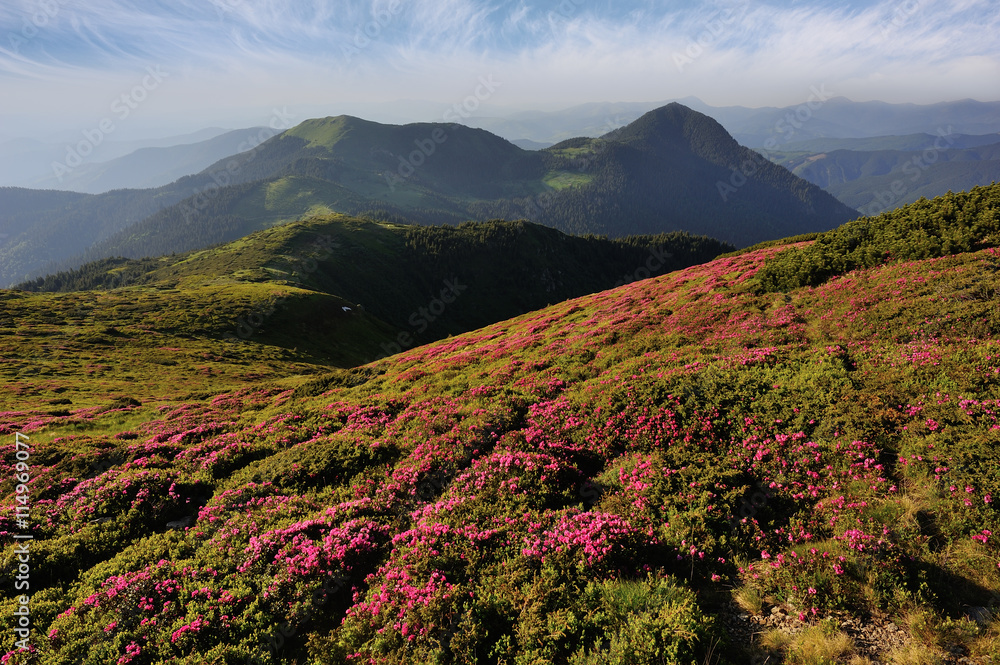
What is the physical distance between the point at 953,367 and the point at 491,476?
14.1 meters

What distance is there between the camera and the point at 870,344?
15.3 metres

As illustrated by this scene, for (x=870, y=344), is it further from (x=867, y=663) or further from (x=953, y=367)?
(x=867, y=663)

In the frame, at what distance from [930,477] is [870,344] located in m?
7.90

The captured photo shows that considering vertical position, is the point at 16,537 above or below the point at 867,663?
above

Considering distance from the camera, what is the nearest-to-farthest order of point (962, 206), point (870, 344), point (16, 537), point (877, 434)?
point (877, 434), point (16, 537), point (870, 344), point (962, 206)

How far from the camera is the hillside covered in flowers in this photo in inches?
297

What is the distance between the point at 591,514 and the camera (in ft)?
33.3

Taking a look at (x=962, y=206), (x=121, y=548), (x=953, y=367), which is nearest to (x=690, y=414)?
(x=953, y=367)

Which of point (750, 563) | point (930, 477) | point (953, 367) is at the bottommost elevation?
point (750, 563)

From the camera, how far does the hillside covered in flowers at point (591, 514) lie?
7551mm

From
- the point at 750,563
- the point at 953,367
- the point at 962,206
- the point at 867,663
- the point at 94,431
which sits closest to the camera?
the point at 867,663

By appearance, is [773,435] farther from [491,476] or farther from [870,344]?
[491,476]

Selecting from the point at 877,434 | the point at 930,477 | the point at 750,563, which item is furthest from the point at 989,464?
the point at 750,563

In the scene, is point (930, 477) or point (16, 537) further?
point (16, 537)
